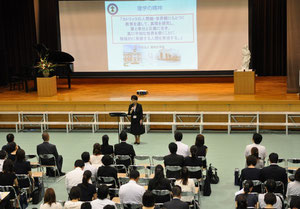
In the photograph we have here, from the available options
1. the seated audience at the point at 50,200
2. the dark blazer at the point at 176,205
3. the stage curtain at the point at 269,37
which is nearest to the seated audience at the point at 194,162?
the dark blazer at the point at 176,205

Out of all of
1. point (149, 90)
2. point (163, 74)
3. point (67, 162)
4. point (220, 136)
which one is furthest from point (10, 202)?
point (163, 74)

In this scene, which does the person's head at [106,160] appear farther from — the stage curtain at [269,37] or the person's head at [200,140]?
the stage curtain at [269,37]

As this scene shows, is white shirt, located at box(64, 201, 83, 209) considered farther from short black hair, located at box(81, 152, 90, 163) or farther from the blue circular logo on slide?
the blue circular logo on slide

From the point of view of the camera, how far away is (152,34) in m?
17.3

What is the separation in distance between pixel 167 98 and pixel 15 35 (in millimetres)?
8274

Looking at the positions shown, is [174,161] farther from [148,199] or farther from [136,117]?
[136,117]

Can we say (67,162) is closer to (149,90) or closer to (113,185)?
(113,185)

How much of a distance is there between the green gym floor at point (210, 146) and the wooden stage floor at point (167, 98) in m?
0.86

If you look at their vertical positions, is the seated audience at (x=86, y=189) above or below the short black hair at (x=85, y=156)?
below

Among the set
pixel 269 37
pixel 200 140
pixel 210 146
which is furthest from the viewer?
pixel 269 37

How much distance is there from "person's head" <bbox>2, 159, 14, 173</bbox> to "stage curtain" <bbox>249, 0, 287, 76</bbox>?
43.1 feet

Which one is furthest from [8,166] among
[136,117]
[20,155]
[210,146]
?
[210,146]

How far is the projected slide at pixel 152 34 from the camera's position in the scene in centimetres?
1714

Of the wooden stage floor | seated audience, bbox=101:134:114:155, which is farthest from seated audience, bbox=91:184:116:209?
the wooden stage floor
